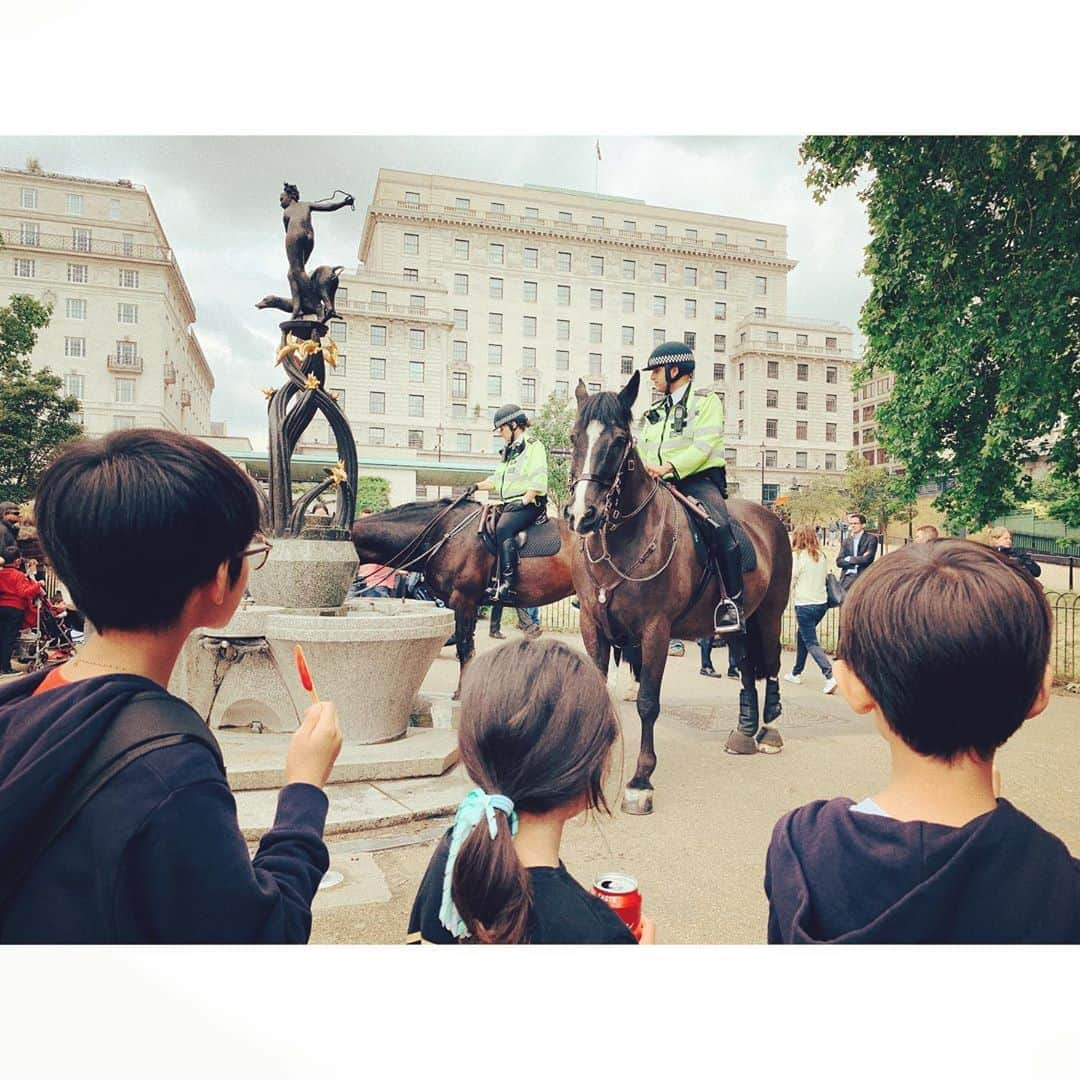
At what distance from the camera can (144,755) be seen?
41.1 inches

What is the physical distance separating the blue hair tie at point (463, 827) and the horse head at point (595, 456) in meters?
2.79

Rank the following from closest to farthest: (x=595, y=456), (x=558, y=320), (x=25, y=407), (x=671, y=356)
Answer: (x=595, y=456) → (x=671, y=356) → (x=25, y=407) → (x=558, y=320)

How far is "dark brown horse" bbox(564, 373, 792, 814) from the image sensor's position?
13.5 feet

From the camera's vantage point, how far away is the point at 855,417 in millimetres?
11016

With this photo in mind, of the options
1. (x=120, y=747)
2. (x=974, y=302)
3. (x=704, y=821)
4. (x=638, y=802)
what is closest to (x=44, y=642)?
(x=638, y=802)

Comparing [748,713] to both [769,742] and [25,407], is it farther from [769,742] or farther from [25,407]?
[25,407]

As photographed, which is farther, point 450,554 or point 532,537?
point 532,537

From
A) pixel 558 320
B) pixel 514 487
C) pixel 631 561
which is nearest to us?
pixel 631 561

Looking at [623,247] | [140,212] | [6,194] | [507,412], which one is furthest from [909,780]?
[623,247]

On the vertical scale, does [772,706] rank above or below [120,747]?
below

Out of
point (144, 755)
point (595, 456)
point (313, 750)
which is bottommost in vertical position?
point (313, 750)

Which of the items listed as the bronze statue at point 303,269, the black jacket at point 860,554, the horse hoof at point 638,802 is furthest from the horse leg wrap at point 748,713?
the bronze statue at point 303,269

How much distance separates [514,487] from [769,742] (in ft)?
11.0

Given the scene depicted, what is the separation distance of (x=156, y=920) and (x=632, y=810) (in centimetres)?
347
